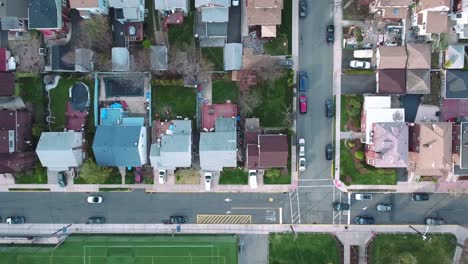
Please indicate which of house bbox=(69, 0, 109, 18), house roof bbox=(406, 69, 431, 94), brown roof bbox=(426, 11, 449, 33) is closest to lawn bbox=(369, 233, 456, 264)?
house roof bbox=(406, 69, 431, 94)

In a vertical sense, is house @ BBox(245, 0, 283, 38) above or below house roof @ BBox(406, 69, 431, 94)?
above

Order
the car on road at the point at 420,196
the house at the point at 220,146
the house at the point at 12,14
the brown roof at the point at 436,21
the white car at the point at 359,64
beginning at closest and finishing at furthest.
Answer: the brown roof at the point at 436,21, the house at the point at 220,146, the house at the point at 12,14, the white car at the point at 359,64, the car on road at the point at 420,196

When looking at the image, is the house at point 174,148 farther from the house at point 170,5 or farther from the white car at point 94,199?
the house at point 170,5

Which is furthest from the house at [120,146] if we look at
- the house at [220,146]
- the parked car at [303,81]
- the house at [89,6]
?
the parked car at [303,81]

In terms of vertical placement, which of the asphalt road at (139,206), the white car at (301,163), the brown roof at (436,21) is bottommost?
the asphalt road at (139,206)

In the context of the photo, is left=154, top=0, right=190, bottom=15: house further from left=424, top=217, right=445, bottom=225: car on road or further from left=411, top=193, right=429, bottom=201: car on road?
left=424, top=217, right=445, bottom=225: car on road

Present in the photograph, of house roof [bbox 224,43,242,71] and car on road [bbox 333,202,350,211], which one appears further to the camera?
car on road [bbox 333,202,350,211]

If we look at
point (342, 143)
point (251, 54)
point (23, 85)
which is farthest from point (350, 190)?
point (23, 85)
